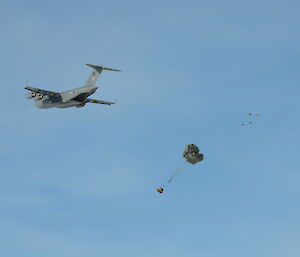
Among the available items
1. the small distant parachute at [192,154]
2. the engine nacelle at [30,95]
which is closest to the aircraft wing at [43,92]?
the engine nacelle at [30,95]

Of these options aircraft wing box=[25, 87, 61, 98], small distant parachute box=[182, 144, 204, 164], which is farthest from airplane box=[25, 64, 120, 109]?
small distant parachute box=[182, 144, 204, 164]

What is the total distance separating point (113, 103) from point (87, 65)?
1286cm

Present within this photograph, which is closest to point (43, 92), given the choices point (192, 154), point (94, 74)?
point (94, 74)

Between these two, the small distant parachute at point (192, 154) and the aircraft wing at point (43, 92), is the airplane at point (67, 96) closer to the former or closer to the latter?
the aircraft wing at point (43, 92)

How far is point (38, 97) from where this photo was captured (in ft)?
315

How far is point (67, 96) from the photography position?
92.1 metres

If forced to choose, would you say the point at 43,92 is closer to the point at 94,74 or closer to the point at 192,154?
the point at 94,74

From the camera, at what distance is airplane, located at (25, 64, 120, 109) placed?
90250 millimetres

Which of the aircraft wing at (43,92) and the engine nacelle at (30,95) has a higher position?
the engine nacelle at (30,95)

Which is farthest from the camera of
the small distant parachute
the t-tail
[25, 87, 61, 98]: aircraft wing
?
the t-tail

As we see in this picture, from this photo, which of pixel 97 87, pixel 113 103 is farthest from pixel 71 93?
pixel 113 103

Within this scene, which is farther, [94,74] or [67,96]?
[94,74]

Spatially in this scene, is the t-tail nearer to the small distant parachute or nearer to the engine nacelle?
the engine nacelle

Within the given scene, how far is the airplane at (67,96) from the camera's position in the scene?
90.2 metres
